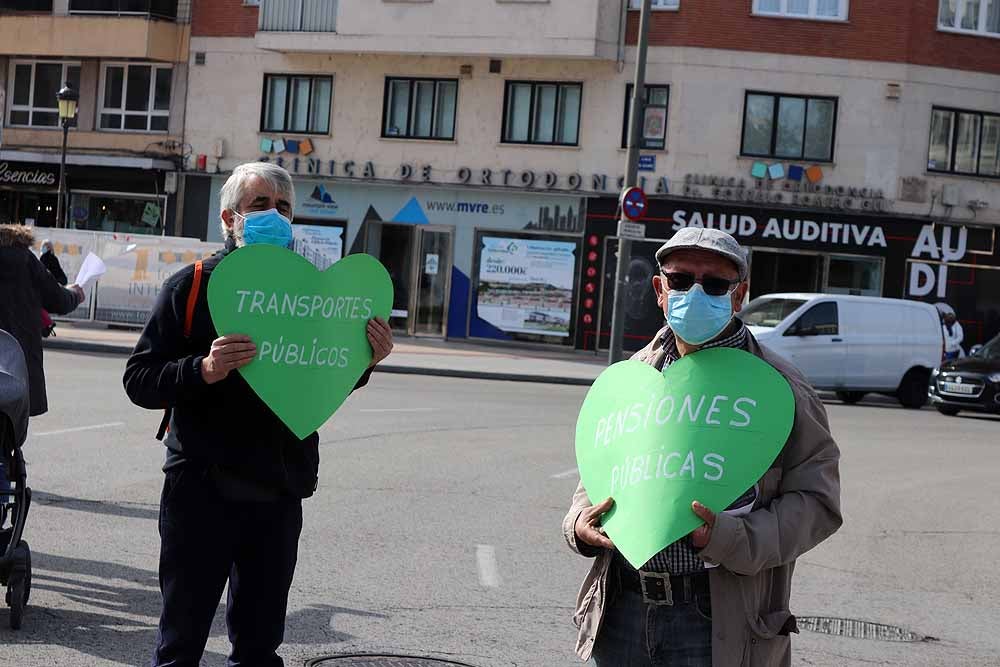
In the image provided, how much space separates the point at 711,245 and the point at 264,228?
145 cm

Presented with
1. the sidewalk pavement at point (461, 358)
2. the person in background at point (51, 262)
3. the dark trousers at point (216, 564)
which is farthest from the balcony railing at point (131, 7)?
the dark trousers at point (216, 564)

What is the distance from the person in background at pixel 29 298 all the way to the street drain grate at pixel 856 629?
14.1 feet

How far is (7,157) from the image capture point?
115 ft

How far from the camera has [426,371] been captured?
81.8ft

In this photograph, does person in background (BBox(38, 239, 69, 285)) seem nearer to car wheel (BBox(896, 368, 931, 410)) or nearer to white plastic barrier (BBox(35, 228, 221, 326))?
white plastic barrier (BBox(35, 228, 221, 326))

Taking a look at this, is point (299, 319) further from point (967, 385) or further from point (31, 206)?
point (31, 206)

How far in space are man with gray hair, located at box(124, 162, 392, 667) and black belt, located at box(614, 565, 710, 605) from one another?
3.82 ft

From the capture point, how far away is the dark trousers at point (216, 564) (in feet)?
13.1

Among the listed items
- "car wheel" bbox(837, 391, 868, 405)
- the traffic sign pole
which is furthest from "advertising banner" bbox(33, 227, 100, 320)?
"car wheel" bbox(837, 391, 868, 405)

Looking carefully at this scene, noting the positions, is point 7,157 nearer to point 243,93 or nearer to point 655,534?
point 243,93

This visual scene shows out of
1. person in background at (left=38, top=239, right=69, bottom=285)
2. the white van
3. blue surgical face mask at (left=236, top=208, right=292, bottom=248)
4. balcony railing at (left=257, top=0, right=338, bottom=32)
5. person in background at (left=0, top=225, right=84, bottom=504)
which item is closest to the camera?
blue surgical face mask at (left=236, top=208, right=292, bottom=248)

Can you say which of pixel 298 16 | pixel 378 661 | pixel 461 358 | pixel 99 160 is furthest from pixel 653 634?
pixel 99 160

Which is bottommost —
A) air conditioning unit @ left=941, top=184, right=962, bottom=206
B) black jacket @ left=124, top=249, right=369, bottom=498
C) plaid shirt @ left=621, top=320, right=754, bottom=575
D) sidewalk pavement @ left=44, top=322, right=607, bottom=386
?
sidewalk pavement @ left=44, top=322, right=607, bottom=386

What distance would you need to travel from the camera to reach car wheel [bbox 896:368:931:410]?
2555 centimetres
